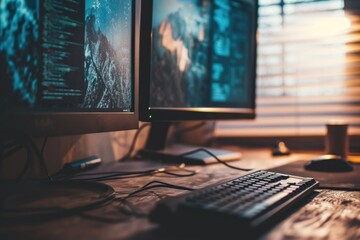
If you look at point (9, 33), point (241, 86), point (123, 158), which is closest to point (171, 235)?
point (9, 33)

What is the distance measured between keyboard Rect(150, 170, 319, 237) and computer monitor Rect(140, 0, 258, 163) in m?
0.41

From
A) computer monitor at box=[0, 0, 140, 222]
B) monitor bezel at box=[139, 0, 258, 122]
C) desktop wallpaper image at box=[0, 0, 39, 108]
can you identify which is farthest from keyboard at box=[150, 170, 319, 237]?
monitor bezel at box=[139, 0, 258, 122]

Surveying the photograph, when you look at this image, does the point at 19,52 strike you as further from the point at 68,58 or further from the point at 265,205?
the point at 265,205

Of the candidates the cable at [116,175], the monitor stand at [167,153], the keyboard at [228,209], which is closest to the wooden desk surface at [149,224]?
the keyboard at [228,209]

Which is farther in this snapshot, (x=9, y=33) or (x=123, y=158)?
(x=123, y=158)

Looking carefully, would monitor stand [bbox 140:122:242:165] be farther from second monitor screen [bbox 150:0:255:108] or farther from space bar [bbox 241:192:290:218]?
space bar [bbox 241:192:290:218]

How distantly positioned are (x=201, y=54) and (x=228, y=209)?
761 millimetres

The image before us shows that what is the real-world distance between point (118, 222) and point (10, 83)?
0.25 meters

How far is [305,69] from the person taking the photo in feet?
5.51

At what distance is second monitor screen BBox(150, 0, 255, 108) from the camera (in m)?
0.98

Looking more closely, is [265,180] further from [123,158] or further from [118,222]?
[123,158]

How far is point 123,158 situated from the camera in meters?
1.21

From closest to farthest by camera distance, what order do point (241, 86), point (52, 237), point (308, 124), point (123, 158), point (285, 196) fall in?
point (52, 237), point (285, 196), point (123, 158), point (241, 86), point (308, 124)

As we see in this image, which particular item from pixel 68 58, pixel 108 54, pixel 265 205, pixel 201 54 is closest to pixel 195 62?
pixel 201 54
